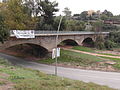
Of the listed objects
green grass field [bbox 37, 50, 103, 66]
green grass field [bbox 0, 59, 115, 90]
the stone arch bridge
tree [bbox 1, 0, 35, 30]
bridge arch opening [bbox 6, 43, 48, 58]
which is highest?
tree [bbox 1, 0, 35, 30]

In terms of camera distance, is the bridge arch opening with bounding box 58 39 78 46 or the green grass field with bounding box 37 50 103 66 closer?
the green grass field with bounding box 37 50 103 66

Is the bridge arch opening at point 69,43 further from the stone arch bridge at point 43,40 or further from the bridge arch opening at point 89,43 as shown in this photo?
the bridge arch opening at point 89,43

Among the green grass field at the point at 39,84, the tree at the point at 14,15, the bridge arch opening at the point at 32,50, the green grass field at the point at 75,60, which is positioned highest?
the tree at the point at 14,15

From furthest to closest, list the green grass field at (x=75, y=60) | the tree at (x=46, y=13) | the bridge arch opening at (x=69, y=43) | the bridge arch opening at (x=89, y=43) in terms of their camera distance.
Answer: the bridge arch opening at (x=89, y=43), the bridge arch opening at (x=69, y=43), the tree at (x=46, y=13), the green grass field at (x=75, y=60)

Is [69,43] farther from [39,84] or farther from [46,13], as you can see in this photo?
[39,84]

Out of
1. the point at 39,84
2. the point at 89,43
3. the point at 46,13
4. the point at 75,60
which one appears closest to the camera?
the point at 39,84

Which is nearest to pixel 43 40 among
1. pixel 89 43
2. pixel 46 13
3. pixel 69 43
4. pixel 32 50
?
pixel 32 50

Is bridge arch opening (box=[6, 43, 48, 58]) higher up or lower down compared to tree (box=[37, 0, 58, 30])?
lower down

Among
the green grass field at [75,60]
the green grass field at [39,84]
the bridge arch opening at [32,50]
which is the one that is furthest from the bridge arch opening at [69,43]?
the green grass field at [39,84]

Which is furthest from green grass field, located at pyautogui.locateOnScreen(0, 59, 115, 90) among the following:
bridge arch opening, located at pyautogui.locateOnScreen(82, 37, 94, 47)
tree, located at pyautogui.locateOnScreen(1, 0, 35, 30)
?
bridge arch opening, located at pyautogui.locateOnScreen(82, 37, 94, 47)

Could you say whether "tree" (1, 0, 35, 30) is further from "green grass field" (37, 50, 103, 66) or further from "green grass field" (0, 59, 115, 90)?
"green grass field" (0, 59, 115, 90)

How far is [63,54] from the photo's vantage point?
4050cm

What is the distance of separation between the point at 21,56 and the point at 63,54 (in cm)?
1072

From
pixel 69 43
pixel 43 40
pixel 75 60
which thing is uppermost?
pixel 43 40
